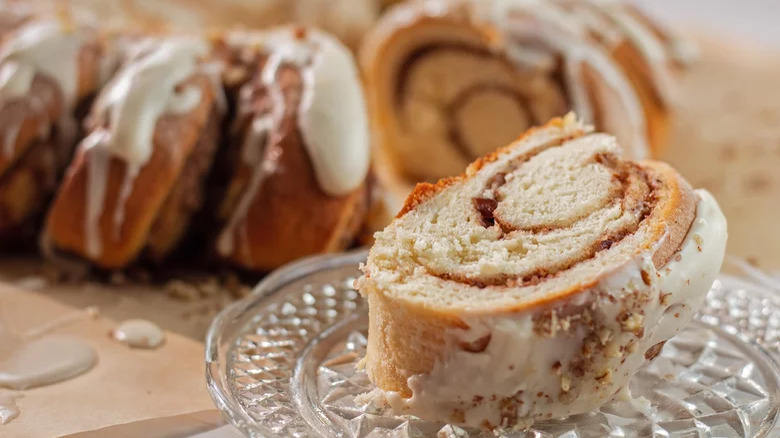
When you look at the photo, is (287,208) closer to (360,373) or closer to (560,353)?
(360,373)

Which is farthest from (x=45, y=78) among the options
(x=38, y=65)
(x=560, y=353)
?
(x=560, y=353)

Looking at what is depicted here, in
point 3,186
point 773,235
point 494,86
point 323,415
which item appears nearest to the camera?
point 323,415

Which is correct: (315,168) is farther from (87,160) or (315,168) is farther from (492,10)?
(492,10)

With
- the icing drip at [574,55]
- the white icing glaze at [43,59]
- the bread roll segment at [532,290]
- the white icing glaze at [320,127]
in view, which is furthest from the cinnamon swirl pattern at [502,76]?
the bread roll segment at [532,290]

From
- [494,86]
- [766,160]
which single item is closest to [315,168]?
[494,86]

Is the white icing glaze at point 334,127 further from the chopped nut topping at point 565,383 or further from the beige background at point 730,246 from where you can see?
the chopped nut topping at point 565,383

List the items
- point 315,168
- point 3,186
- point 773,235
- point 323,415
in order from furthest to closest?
point 773,235 < point 3,186 < point 315,168 < point 323,415
